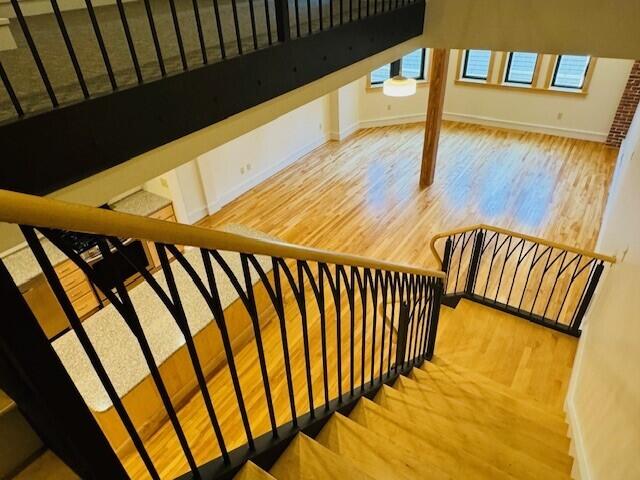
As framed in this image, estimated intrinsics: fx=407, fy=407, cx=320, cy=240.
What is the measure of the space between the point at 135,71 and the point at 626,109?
29.8 ft

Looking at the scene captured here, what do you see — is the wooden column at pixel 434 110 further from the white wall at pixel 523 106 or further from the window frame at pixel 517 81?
the window frame at pixel 517 81

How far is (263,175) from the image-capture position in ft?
23.8

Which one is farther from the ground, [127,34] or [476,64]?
[127,34]

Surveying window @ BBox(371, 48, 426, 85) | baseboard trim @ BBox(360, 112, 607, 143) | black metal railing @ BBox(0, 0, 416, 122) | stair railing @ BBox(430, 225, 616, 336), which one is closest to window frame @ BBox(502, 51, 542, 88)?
baseboard trim @ BBox(360, 112, 607, 143)

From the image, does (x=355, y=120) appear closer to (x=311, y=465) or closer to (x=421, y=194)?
(x=421, y=194)

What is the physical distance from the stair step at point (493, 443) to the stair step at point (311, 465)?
0.84 m

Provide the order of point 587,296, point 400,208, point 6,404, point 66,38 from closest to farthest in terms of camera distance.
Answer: point 6,404 < point 66,38 < point 587,296 < point 400,208

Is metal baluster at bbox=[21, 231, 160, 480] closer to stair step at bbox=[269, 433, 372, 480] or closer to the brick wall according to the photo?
stair step at bbox=[269, 433, 372, 480]

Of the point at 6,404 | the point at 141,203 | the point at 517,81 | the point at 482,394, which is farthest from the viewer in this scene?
the point at 517,81

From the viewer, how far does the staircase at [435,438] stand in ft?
5.25

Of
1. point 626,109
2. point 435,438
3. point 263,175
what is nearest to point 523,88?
point 626,109

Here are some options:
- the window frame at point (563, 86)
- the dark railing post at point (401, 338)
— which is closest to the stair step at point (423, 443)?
the dark railing post at point (401, 338)

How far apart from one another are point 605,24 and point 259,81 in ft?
8.17

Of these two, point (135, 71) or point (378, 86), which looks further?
point (378, 86)
